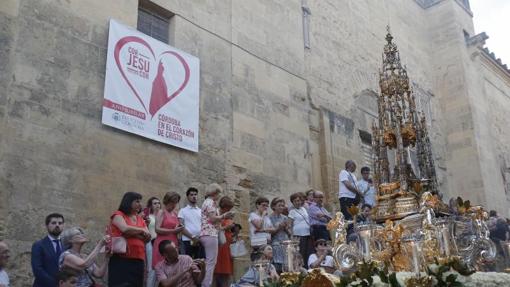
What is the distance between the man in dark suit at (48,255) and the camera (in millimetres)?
5055

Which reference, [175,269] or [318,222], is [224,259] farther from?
[318,222]

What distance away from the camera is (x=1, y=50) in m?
6.55

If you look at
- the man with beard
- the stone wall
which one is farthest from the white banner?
the man with beard

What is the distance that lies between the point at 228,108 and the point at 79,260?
4987 mm

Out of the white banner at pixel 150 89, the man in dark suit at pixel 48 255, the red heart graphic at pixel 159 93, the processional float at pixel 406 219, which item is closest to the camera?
the processional float at pixel 406 219

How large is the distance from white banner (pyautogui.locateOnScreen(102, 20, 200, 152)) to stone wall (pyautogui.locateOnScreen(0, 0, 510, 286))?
0.54 feet

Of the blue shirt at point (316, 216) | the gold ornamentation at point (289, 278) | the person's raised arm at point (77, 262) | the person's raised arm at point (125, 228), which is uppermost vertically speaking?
the blue shirt at point (316, 216)

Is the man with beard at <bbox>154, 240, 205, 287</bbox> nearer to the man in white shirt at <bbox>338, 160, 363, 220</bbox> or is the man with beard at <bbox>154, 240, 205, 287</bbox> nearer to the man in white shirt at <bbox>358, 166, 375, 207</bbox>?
the man in white shirt at <bbox>338, 160, 363, 220</bbox>

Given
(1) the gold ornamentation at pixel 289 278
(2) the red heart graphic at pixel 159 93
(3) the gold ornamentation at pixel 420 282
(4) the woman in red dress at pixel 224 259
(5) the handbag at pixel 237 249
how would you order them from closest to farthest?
(3) the gold ornamentation at pixel 420 282
(1) the gold ornamentation at pixel 289 278
(4) the woman in red dress at pixel 224 259
(5) the handbag at pixel 237 249
(2) the red heart graphic at pixel 159 93

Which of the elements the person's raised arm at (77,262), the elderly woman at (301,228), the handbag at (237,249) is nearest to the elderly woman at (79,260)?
the person's raised arm at (77,262)

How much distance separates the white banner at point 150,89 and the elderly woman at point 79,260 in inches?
98.1

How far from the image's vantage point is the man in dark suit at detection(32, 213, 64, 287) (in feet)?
16.6

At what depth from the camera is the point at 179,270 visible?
5.45 metres

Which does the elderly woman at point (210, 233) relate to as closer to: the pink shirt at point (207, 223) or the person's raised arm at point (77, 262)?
the pink shirt at point (207, 223)
